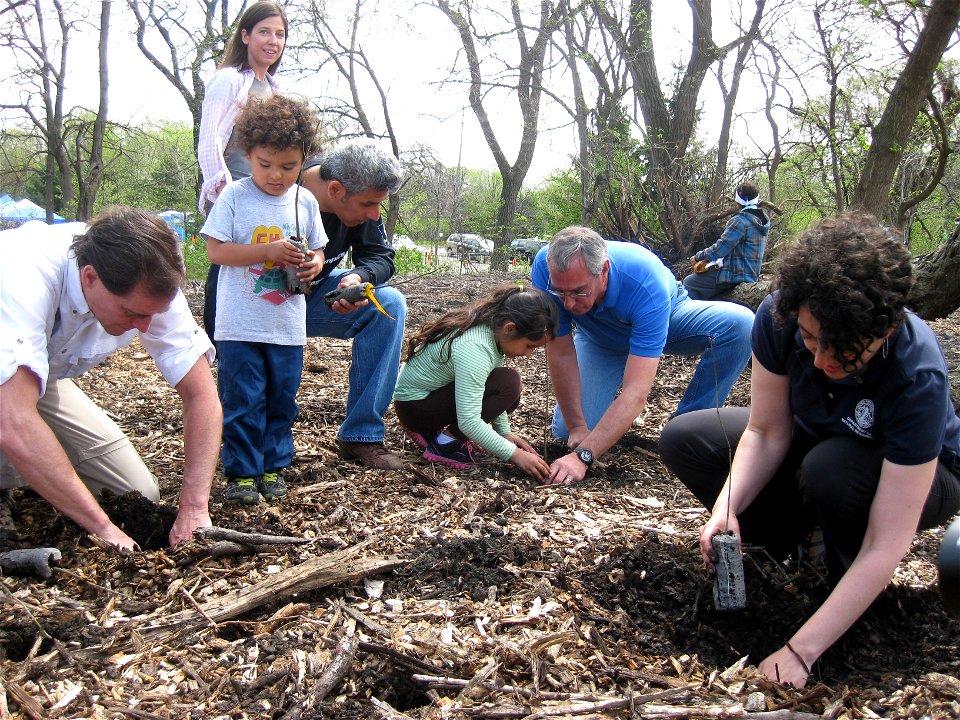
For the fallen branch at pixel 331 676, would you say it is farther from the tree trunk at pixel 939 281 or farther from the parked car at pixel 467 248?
the parked car at pixel 467 248

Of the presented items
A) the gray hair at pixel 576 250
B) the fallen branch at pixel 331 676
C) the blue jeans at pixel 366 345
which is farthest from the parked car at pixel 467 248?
the fallen branch at pixel 331 676

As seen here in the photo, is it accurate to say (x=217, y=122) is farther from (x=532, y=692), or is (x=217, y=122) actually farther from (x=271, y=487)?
(x=532, y=692)

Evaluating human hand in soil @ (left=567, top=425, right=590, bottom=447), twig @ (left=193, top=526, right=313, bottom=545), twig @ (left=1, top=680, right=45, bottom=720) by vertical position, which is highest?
human hand in soil @ (left=567, top=425, right=590, bottom=447)

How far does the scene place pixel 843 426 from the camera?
7.29 ft

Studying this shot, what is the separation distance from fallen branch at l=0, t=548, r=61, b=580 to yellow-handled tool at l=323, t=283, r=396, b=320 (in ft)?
4.88

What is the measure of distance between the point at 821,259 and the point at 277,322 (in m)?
2.03

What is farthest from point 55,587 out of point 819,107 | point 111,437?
point 819,107

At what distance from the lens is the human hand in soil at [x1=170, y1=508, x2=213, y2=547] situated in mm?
2484

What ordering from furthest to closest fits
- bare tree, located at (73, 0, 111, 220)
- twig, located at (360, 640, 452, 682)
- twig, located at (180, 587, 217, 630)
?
bare tree, located at (73, 0, 111, 220) < twig, located at (180, 587, 217, 630) < twig, located at (360, 640, 452, 682)

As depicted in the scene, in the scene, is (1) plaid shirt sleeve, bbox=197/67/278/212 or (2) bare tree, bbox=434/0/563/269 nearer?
(1) plaid shirt sleeve, bbox=197/67/278/212

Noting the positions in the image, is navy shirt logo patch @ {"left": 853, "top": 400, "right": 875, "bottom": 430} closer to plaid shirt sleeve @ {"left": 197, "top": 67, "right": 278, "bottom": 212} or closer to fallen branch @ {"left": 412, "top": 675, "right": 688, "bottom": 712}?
fallen branch @ {"left": 412, "top": 675, "right": 688, "bottom": 712}

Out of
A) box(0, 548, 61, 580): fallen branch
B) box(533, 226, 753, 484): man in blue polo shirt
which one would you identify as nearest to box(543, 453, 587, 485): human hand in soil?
box(533, 226, 753, 484): man in blue polo shirt

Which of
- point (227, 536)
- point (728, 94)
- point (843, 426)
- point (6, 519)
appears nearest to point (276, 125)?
point (227, 536)

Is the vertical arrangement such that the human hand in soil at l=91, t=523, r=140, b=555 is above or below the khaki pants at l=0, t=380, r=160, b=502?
below
